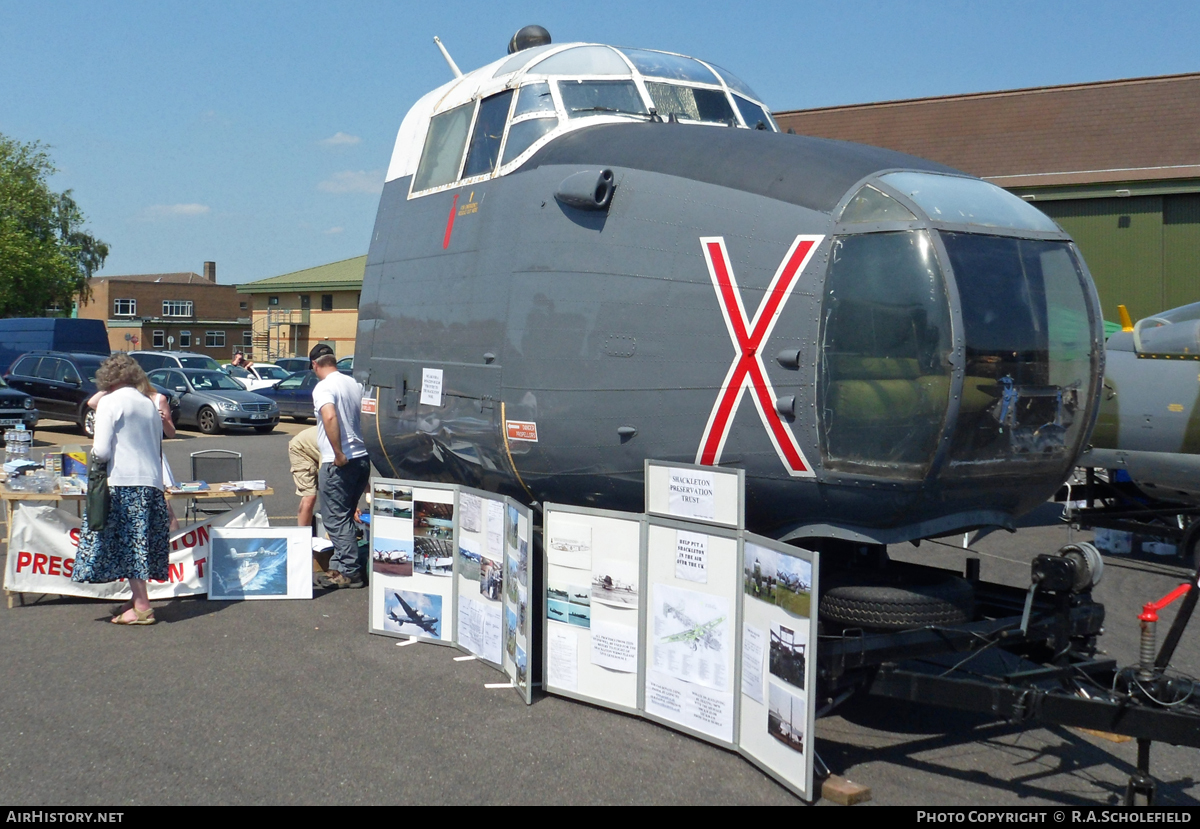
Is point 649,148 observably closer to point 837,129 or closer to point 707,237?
point 707,237

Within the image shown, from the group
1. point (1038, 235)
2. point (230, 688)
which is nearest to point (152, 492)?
point (230, 688)

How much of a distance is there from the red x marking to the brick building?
62912 mm

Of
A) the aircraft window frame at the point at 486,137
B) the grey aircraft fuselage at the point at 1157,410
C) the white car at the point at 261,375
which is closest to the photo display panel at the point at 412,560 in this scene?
the aircraft window frame at the point at 486,137

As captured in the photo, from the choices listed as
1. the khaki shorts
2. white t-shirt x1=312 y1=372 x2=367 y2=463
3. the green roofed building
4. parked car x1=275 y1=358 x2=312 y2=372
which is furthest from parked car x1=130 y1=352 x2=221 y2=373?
white t-shirt x1=312 y1=372 x2=367 y2=463

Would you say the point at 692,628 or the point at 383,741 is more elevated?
the point at 692,628

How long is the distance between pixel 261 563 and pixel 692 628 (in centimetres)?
435

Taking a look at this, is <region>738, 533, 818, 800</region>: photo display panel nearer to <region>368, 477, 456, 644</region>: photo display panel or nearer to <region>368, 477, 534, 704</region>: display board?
<region>368, 477, 534, 704</region>: display board

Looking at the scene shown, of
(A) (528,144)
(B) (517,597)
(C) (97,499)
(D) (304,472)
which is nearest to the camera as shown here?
(B) (517,597)

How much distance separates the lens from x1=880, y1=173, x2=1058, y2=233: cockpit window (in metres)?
5.06

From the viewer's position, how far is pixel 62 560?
26.4 ft

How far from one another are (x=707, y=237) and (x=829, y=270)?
765 millimetres

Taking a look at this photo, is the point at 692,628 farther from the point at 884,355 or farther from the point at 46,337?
the point at 46,337

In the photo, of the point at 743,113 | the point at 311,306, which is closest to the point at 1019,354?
the point at 743,113

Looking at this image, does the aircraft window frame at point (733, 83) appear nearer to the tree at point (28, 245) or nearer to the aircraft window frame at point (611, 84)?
the aircraft window frame at point (611, 84)
